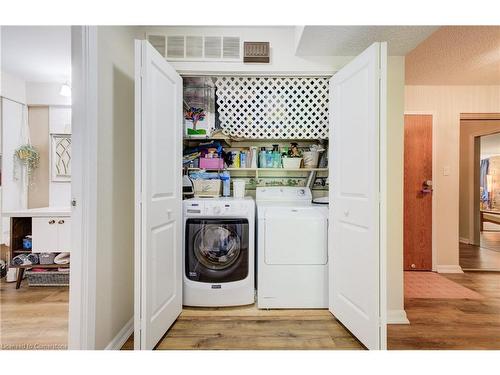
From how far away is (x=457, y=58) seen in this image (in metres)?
2.97

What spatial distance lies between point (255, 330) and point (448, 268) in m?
2.98

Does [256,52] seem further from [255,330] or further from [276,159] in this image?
[255,330]

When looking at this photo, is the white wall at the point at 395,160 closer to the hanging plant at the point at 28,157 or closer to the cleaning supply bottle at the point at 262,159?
the cleaning supply bottle at the point at 262,159

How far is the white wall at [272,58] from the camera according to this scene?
249 cm

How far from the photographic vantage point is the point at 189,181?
2867 mm

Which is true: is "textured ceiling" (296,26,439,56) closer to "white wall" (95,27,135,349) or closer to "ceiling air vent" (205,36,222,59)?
"ceiling air vent" (205,36,222,59)

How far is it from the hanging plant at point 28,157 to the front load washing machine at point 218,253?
2.60 metres

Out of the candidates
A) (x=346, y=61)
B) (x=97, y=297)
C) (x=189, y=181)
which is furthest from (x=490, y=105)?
(x=97, y=297)

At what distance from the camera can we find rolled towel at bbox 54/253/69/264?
2.98 m

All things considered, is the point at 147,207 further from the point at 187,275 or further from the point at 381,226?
the point at 381,226

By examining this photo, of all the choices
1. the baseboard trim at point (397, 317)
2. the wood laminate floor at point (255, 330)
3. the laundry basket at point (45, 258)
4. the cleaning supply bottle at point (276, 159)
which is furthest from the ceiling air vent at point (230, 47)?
the laundry basket at point (45, 258)

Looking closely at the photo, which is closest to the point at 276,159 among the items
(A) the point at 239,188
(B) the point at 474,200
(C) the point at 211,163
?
(A) the point at 239,188

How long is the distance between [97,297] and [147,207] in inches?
23.6
